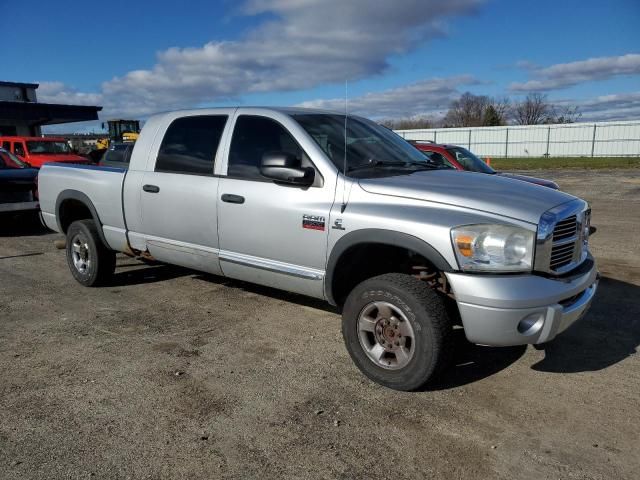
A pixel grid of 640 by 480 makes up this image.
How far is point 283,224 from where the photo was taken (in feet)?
13.8

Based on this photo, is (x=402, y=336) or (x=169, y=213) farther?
(x=169, y=213)

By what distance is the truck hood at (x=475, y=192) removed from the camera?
340 cm

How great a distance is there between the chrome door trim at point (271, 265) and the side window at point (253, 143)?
0.68m

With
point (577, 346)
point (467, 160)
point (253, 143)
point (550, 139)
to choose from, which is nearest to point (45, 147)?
point (467, 160)

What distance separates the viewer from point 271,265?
172 inches

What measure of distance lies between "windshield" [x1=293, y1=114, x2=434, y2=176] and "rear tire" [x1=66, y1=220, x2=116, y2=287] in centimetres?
299

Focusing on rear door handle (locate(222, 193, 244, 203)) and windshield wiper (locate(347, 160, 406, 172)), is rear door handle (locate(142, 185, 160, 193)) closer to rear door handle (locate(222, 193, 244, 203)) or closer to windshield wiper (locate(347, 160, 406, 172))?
rear door handle (locate(222, 193, 244, 203))

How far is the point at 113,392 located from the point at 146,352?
0.68 metres

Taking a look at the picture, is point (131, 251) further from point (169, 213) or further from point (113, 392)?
point (113, 392)

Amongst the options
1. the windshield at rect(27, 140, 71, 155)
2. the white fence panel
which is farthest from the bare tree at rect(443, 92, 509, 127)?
the windshield at rect(27, 140, 71, 155)

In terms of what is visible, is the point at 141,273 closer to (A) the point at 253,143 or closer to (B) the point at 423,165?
(A) the point at 253,143

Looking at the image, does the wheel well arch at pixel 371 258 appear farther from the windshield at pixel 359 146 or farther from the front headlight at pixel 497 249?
the windshield at pixel 359 146

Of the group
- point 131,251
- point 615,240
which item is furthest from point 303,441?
point 615,240

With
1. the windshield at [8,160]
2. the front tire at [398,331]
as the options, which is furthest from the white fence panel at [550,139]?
the front tire at [398,331]
